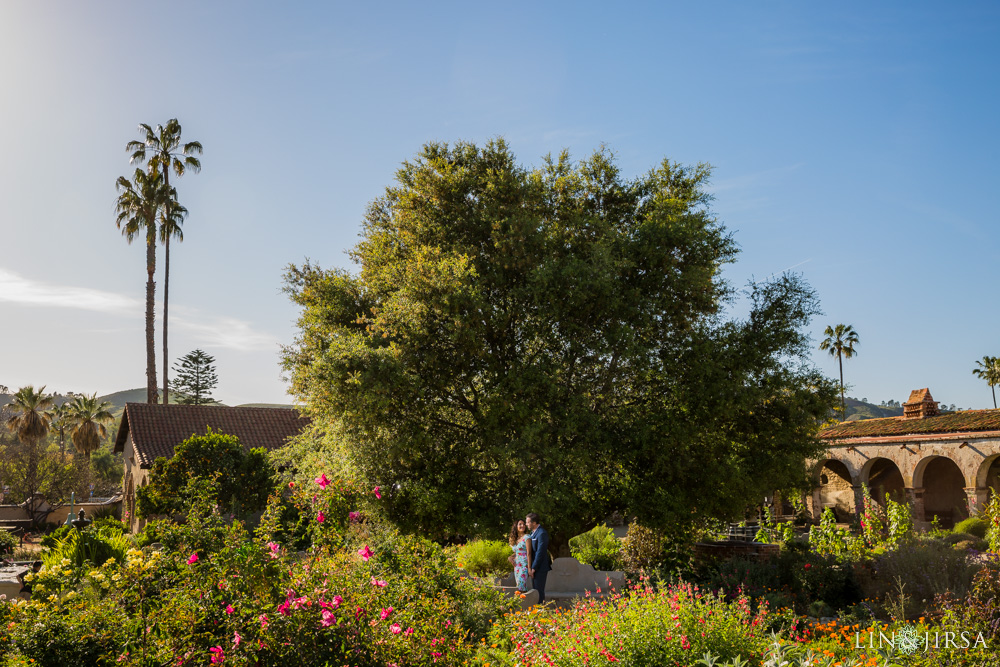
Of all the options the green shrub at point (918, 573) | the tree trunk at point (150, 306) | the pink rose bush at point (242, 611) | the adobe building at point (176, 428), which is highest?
the tree trunk at point (150, 306)

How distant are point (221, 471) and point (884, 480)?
95.0 feet

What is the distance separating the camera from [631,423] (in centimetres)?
1342

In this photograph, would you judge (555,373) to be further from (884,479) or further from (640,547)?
(884,479)

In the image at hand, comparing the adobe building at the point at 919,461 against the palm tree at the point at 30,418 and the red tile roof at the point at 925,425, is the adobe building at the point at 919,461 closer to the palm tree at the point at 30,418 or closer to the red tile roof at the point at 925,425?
the red tile roof at the point at 925,425

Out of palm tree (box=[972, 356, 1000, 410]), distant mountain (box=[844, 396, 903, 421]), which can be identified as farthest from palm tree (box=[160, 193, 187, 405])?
distant mountain (box=[844, 396, 903, 421])

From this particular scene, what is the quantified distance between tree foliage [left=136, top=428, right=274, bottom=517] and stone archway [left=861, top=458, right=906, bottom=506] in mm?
26064

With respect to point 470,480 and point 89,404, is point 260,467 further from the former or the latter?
point 89,404

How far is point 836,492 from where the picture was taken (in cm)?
3372

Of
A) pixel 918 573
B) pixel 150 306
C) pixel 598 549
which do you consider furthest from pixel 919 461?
pixel 150 306

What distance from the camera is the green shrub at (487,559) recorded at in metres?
13.4

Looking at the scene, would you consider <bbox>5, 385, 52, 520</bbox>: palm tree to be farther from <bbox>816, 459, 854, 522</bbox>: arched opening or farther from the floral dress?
<bbox>816, 459, 854, 522</bbox>: arched opening

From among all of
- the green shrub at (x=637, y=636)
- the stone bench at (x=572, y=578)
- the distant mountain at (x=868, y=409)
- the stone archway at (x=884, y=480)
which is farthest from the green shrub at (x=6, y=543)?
the distant mountain at (x=868, y=409)

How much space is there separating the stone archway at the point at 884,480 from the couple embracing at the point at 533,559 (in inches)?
1071

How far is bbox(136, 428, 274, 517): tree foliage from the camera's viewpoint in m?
20.5
